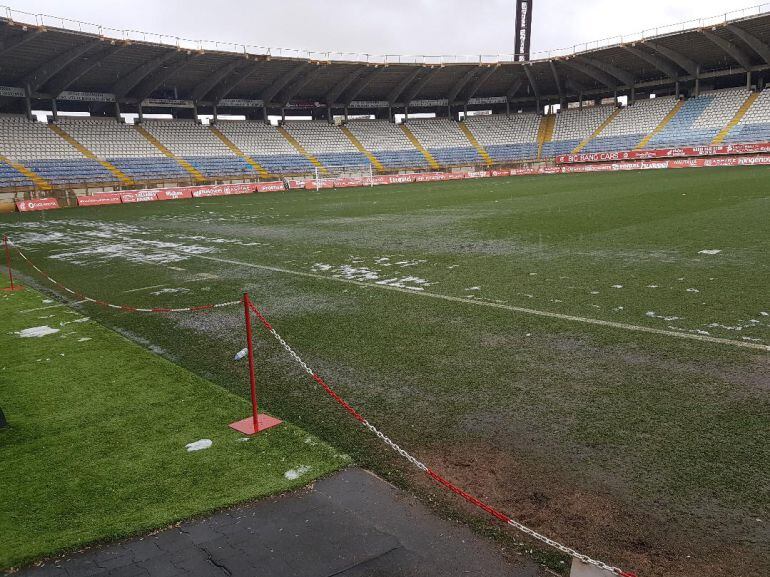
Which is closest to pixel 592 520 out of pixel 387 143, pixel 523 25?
pixel 387 143

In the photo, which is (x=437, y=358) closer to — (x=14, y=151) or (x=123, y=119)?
(x=14, y=151)

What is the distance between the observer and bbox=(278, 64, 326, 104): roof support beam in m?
53.7

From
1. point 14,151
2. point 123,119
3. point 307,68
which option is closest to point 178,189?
point 14,151

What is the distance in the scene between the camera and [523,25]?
62844mm

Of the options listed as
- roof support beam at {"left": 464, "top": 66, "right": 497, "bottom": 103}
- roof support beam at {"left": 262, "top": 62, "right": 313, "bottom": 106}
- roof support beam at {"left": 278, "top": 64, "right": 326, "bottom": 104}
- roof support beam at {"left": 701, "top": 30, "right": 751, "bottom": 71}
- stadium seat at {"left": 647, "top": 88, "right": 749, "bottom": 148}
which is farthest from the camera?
roof support beam at {"left": 464, "top": 66, "right": 497, "bottom": 103}

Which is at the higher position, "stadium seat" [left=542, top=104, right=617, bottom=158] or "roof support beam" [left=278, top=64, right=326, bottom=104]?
"roof support beam" [left=278, top=64, right=326, bottom=104]

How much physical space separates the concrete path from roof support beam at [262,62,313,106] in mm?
53167

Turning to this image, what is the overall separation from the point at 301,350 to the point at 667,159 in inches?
2094

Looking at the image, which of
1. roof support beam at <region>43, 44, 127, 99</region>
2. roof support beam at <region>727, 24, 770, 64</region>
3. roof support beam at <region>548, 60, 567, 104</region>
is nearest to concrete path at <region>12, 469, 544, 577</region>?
roof support beam at <region>43, 44, 127, 99</region>

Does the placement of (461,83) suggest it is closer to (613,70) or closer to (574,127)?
(574,127)

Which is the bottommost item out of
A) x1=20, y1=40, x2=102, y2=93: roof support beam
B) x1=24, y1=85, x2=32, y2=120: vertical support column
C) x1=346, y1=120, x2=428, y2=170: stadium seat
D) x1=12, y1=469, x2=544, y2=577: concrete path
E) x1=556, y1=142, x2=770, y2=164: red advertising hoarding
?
x1=12, y1=469, x2=544, y2=577: concrete path

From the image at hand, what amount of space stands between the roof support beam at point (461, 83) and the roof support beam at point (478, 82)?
0.87m

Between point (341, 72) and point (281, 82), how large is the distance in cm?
609

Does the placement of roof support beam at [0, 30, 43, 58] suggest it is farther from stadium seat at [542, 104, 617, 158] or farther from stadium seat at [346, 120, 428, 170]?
stadium seat at [542, 104, 617, 158]
